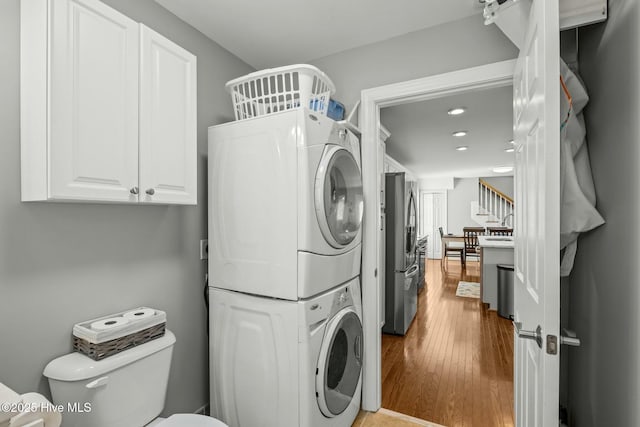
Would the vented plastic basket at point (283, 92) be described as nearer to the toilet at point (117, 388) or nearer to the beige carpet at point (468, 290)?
the toilet at point (117, 388)

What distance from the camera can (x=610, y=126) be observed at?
3.42 feet

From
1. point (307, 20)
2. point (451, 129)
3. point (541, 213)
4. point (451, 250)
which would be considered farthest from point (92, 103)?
point (451, 250)

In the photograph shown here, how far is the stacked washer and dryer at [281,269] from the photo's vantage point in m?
1.43

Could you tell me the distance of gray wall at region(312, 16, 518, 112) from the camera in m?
1.69

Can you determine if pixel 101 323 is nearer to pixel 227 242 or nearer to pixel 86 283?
pixel 86 283

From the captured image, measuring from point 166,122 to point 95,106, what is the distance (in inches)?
11.1

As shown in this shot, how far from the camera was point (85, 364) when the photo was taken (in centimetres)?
113

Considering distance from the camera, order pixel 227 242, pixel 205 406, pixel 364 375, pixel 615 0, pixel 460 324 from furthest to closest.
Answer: pixel 460 324 < pixel 364 375 < pixel 205 406 < pixel 227 242 < pixel 615 0

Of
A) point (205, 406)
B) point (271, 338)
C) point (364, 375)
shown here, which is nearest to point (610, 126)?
point (271, 338)

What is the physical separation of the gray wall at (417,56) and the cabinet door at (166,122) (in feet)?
3.40

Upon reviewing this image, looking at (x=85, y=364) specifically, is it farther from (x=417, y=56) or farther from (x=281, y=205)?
(x=417, y=56)

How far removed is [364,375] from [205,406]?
1.01 metres

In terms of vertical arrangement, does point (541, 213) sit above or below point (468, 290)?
above

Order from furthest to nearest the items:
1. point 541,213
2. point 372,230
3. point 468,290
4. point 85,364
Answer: point 468,290 < point 372,230 < point 85,364 < point 541,213
